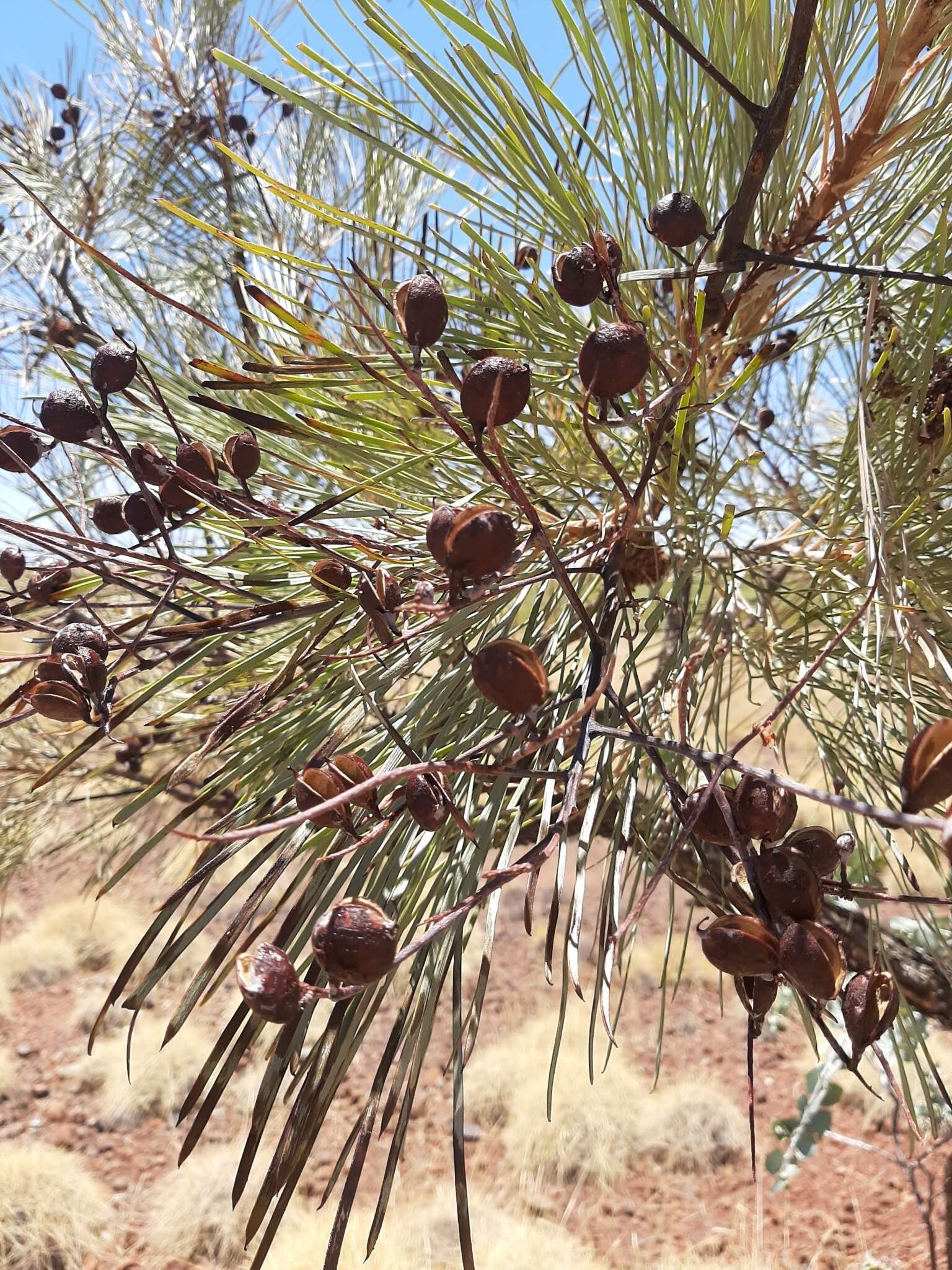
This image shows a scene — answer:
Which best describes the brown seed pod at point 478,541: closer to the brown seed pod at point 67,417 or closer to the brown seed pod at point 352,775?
the brown seed pod at point 352,775

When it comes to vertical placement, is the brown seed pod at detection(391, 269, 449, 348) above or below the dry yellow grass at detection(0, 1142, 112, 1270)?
above

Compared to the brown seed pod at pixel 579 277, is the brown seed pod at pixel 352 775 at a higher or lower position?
lower

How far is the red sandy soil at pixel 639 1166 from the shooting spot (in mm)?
1948

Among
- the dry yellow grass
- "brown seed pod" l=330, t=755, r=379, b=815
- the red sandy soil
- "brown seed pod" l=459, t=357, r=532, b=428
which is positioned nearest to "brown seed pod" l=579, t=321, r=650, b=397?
"brown seed pod" l=459, t=357, r=532, b=428

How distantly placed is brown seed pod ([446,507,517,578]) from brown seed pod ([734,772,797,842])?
3.3 inches

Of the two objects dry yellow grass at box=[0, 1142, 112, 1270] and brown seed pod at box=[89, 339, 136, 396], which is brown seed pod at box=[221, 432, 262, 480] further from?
dry yellow grass at box=[0, 1142, 112, 1270]

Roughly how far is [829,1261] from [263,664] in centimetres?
191

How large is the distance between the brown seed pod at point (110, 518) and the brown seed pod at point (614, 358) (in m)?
0.21

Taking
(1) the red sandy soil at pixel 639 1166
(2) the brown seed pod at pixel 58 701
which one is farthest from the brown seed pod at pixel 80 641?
(1) the red sandy soil at pixel 639 1166

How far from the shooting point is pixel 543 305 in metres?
0.43

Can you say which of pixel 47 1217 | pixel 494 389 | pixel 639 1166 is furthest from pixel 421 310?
pixel 639 1166

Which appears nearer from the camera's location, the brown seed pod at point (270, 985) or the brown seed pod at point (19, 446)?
the brown seed pod at point (270, 985)

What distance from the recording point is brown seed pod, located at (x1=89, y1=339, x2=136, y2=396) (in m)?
0.33

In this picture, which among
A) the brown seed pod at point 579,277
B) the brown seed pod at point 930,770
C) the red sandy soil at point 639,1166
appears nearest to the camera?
the brown seed pod at point 930,770
